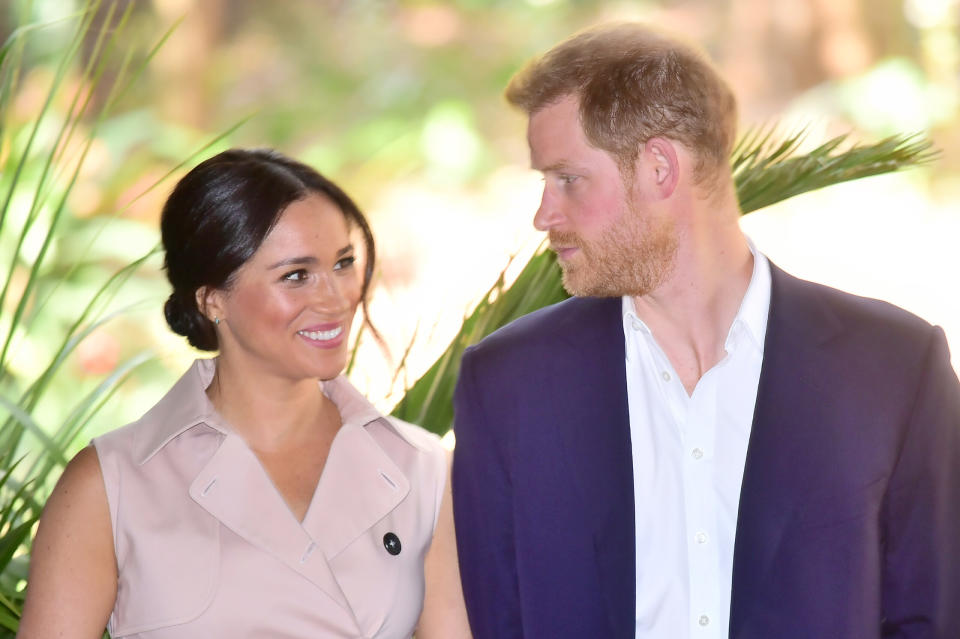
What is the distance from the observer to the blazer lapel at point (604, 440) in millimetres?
1712

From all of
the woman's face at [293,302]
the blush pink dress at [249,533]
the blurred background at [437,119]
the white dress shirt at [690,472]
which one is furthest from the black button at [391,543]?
the blurred background at [437,119]

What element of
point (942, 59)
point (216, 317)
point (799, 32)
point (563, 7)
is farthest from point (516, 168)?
point (216, 317)

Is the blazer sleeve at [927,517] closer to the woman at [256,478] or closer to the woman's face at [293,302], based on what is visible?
the woman at [256,478]

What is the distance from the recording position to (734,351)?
5.86 feet

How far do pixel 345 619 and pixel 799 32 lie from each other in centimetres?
600

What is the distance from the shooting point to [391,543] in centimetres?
188

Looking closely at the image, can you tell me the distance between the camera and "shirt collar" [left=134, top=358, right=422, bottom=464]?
1859 millimetres

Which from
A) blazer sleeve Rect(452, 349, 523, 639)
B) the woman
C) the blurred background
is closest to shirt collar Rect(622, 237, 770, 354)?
blazer sleeve Rect(452, 349, 523, 639)

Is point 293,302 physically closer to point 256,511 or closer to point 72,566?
point 256,511

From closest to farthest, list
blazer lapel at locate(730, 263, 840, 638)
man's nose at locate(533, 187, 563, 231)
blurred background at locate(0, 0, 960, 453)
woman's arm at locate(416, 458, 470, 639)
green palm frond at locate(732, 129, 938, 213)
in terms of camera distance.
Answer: blazer lapel at locate(730, 263, 840, 638), man's nose at locate(533, 187, 563, 231), woman's arm at locate(416, 458, 470, 639), green palm frond at locate(732, 129, 938, 213), blurred background at locate(0, 0, 960, 453)

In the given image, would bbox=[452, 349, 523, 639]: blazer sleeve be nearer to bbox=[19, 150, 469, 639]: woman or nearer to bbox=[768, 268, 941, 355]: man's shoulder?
bbox=[19, 150, 469, 639]: woman

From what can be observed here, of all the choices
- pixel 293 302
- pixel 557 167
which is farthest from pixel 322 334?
pixel 557 167

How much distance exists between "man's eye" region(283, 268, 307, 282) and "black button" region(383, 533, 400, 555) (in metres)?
0.42

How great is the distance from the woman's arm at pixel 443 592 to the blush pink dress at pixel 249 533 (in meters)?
0.02
